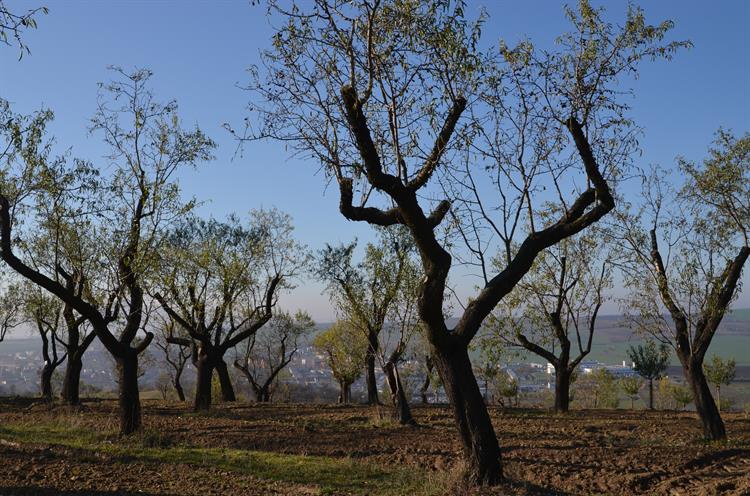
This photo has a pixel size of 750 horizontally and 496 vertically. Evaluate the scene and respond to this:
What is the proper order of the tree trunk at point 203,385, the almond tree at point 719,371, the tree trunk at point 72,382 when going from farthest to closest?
1. the almond tree at point 719,371
2. the tree trunk at point 72,382
3. the tree trunk at point 203,385

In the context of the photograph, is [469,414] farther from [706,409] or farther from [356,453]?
[706,409]

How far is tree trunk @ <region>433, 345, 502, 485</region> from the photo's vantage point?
9930 mm

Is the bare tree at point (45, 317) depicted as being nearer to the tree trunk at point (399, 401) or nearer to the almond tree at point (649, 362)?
the tree trunk at point (399, 401)

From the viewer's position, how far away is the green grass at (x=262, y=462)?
10336mm

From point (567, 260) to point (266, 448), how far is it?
1458cm

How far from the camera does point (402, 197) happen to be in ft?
32.0

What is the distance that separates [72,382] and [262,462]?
17.3 metres

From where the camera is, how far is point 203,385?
80.1ft

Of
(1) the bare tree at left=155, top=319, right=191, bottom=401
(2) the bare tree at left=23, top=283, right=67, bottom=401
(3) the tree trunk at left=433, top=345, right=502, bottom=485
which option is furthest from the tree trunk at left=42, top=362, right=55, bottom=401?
(3) the tree trunk at left=433, top=345, right=502, bottom=485

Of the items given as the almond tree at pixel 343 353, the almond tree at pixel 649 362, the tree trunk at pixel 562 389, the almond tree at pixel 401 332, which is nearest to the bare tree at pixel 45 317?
the almond tree at pixel 343 353

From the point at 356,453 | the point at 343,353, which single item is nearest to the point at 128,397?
the point at 356,453

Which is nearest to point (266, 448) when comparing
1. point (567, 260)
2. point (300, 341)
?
point (567, 260)

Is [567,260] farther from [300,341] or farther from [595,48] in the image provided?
[300,341]

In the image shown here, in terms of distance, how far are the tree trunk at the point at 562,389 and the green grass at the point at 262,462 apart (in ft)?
46.0
